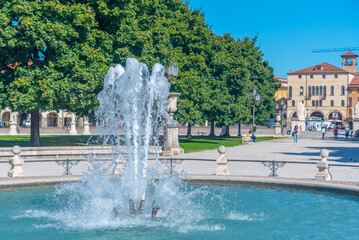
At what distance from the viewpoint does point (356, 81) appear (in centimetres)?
11512

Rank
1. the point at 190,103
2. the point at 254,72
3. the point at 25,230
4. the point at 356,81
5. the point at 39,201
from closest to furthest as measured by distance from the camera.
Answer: the point at 25,230 < the point at 39,201 < the point at 190,103 < the point at 254,72 < the point at 356,81

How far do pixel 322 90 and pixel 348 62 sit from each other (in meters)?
22.9

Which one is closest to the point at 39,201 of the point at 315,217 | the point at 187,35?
the point at 315,217

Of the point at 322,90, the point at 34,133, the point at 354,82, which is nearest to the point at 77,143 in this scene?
the point at 34,133

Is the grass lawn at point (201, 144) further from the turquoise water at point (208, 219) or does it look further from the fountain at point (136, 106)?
the fountain at point (136, 106)

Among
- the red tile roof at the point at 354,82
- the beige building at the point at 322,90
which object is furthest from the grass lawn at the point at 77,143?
the red tile roof at the point at 354,82

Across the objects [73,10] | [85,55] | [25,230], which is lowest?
[25,230]

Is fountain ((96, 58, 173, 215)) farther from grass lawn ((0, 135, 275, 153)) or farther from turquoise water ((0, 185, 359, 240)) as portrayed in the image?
grass lawn ((0, 135, 275, 153))

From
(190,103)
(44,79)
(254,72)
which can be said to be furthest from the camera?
(254,72)

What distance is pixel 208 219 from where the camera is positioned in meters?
9.73

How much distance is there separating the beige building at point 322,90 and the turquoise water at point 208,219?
10673cm

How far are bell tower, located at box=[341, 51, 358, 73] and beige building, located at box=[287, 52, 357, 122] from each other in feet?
54.9

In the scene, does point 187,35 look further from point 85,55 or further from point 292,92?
point 292,92

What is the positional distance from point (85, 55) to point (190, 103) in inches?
469
